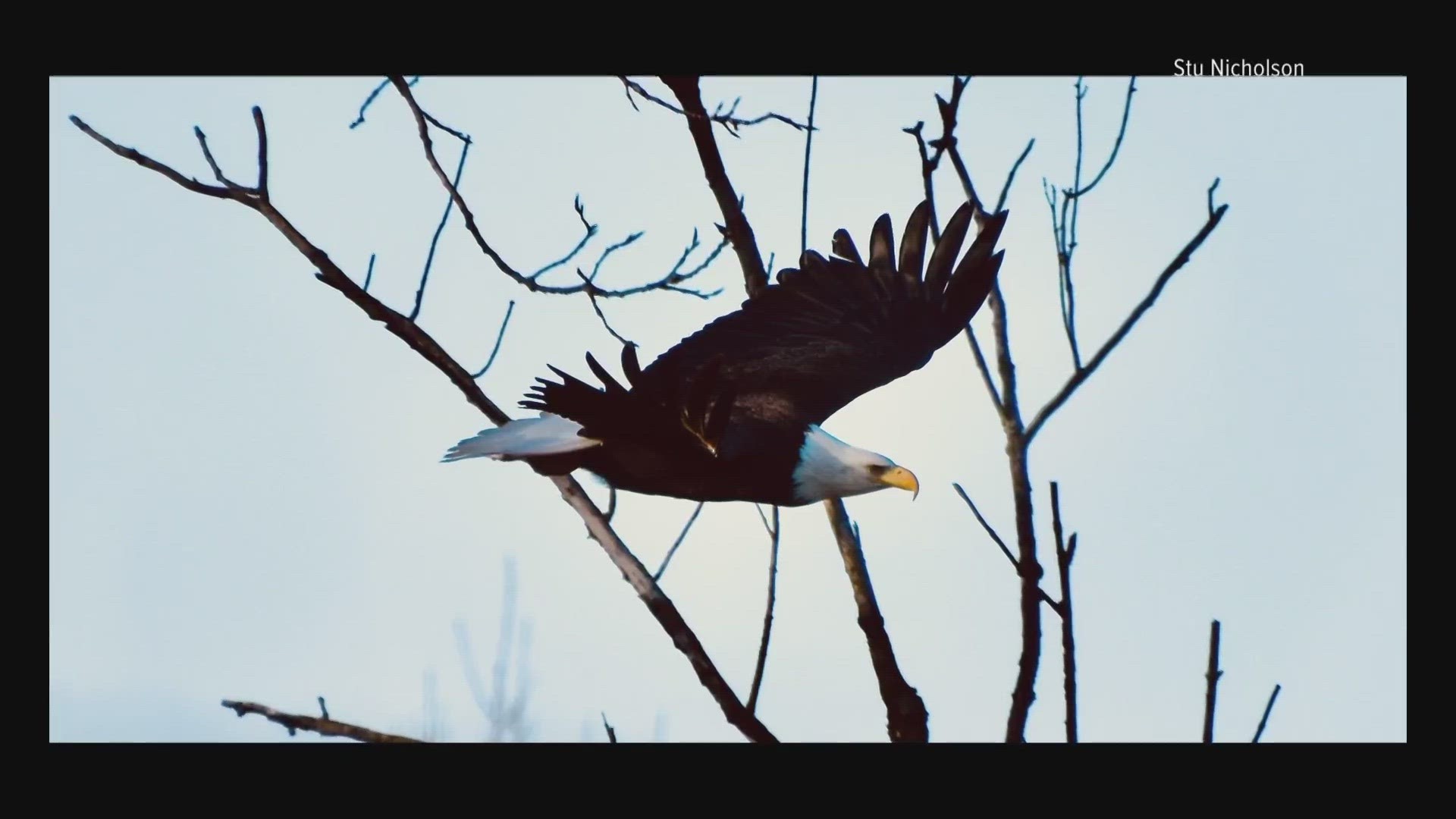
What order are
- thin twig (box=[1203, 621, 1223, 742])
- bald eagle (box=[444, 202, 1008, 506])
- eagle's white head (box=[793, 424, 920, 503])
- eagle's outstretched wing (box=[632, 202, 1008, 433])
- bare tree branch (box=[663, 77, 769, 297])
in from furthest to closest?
eagle's outstretched wing (box=[632, 202, 1008, 433]) → eagle's white head (box=[793, 424, 920, 503]) → bare tree branch (box=[663, 77, 769, 297]) → bald eagle (box=[444, 202, 1008, 506]) → thin twig (box=[1203, 621, 1223, 742])

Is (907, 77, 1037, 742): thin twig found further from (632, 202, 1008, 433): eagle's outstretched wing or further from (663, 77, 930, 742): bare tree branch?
(632, 202, 1008, 433): eagle's outstretched wing

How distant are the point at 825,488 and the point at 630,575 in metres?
0.97

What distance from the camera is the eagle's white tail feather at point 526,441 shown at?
3.78 meters

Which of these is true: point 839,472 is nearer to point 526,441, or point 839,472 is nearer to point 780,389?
point 780,389

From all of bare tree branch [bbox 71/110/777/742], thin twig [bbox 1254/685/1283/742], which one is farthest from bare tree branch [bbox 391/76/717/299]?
thin twig [bbox 1254/685/1283/742]

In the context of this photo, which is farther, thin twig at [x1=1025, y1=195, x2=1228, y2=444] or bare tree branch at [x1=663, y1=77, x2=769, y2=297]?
bare tree branch at [x1=663, y1=77, x2=769, y2=297]

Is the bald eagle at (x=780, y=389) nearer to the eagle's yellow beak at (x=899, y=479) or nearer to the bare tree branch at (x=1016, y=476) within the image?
the eagle's yellow beak at (x=899, y=479)

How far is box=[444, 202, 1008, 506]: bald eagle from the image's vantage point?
347 cm

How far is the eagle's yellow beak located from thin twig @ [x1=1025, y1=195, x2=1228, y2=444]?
5.28 feet

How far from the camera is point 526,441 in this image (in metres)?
3.88
